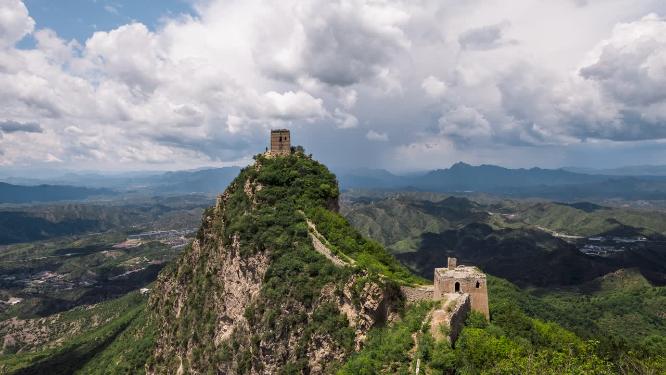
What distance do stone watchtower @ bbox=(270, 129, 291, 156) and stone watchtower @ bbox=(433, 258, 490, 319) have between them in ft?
138

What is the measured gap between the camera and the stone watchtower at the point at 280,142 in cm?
7906

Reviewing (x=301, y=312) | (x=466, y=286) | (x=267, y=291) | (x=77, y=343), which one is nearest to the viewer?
(x=466, y=286)

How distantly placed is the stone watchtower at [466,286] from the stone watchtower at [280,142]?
42.0m

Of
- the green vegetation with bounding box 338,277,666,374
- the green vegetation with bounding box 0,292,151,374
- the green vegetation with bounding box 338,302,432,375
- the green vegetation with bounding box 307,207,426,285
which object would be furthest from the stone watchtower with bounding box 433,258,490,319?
the green vegetation with bounding box 0,292,151,374

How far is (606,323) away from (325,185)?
410ft

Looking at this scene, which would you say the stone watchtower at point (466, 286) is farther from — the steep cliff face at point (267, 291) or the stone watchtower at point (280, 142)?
the stone watchtower at point (280, 142)

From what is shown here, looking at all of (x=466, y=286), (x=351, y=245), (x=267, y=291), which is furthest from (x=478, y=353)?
(x=267, y=291)

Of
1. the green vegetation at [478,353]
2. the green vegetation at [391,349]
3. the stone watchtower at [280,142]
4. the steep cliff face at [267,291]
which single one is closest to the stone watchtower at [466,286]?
the green vegetation at [478,353]

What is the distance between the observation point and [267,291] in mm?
56031

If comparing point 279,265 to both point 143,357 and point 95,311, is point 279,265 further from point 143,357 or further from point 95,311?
point 95,311

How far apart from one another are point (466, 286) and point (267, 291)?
960 inches

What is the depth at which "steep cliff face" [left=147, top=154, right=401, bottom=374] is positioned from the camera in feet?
157

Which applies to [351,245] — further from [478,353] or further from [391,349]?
[478,353]

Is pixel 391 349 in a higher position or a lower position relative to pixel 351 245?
lower
